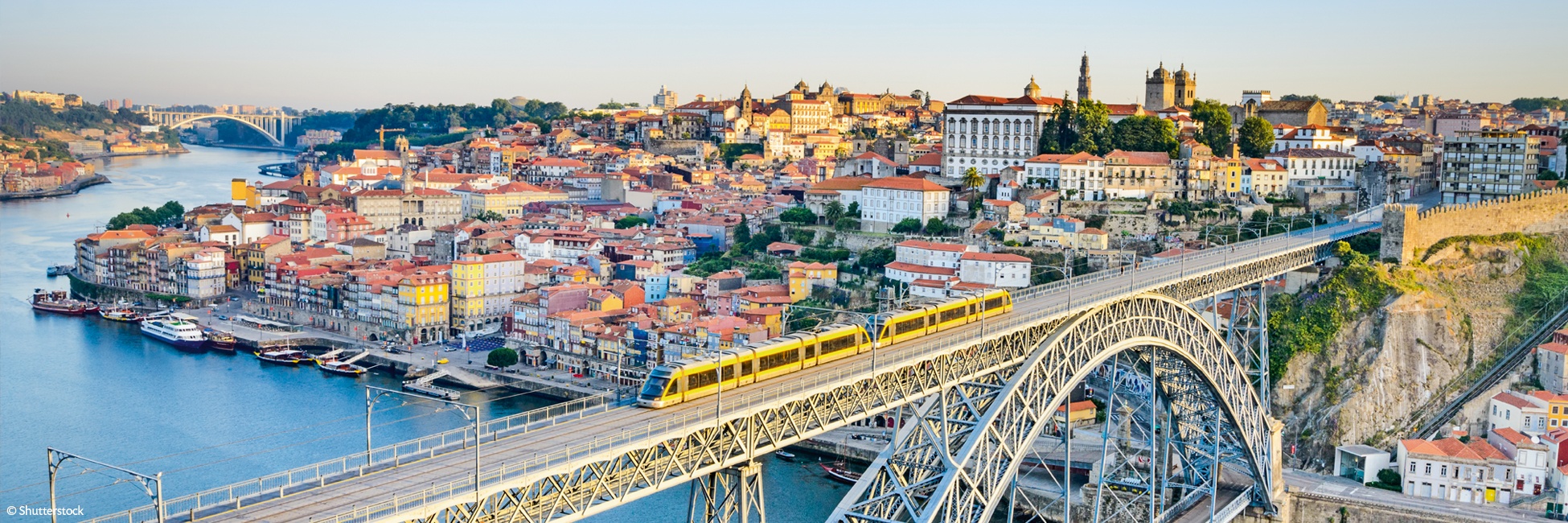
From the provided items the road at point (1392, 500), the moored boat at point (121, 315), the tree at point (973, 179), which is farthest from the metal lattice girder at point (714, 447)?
the moored boat at point (121, 315)

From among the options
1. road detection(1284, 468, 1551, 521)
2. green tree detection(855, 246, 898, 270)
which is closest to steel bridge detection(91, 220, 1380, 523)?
road detection(1284, 468, 1551, 521)

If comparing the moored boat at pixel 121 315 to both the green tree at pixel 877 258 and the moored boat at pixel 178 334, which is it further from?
the green tree at pixel 877 258

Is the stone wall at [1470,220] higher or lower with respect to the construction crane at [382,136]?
lower

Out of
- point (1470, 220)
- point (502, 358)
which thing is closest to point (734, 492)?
point (502, 358)

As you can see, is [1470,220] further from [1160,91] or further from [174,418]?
[174,418]

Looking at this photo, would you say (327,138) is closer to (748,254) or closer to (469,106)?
(469,106)

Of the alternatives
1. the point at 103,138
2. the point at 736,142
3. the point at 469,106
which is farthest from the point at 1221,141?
the point at 103,138
